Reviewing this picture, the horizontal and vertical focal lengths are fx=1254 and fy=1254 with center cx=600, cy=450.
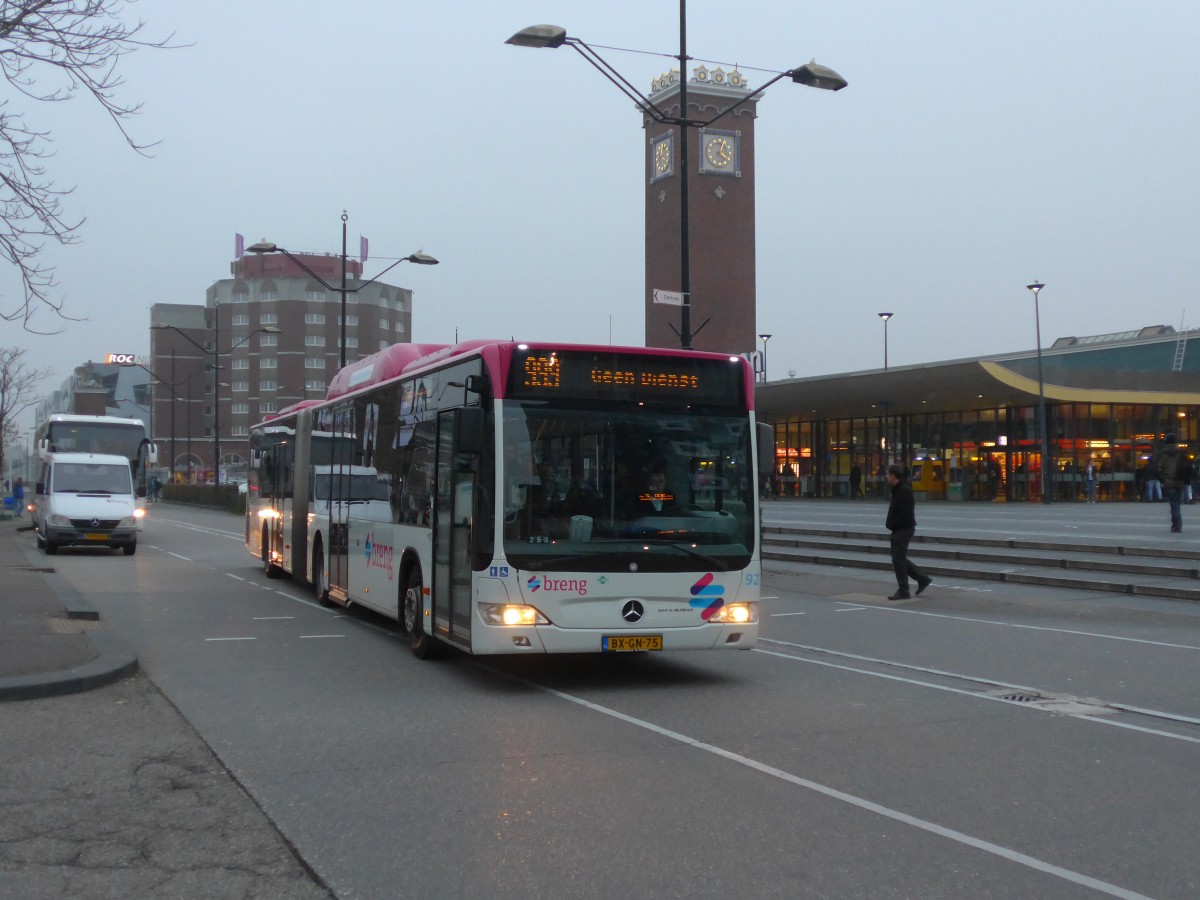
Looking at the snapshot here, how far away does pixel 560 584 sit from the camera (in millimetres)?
10039

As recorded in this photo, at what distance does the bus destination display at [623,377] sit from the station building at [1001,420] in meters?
35.2

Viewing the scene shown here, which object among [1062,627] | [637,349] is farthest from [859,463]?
[637,349]

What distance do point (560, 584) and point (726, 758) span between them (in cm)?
273

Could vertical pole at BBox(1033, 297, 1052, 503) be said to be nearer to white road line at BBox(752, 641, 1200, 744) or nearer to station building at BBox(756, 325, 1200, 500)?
station building at BBox(756, 325, 1200, 500)

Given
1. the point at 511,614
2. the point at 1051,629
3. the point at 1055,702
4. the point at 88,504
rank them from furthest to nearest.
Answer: the point at 88,504, the point at 1051,629, the point at 511,614, the point at 1055,702

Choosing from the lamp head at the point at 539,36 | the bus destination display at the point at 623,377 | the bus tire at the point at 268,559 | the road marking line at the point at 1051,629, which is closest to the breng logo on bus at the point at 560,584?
the bus destination display at the point at 623,377

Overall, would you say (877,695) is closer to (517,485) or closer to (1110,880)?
(517,485)

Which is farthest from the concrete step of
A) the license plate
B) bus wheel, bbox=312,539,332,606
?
bus wheel, bbox=312,539,332,606

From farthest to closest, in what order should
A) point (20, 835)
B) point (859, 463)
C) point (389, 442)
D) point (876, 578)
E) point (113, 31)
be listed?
point (859, 463) < point (876, 578) < point (389, 442) < point (113, 31) < point (20, 835)

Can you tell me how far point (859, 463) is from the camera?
2296 inches

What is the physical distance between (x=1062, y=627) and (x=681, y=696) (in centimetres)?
684

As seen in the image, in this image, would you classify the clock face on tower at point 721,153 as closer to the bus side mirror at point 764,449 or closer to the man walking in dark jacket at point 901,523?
the man walking in dark jacket at point 901,523

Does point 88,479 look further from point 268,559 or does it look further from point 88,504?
point 268,559

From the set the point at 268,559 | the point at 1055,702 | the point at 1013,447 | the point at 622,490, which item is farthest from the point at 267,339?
the point at 1055,702
